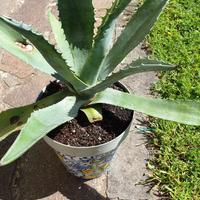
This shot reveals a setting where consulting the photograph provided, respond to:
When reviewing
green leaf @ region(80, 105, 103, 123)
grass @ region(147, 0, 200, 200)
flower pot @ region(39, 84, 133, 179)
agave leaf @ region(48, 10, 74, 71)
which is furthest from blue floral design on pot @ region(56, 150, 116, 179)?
agave leaf @ region(48, 10, 74, 71)

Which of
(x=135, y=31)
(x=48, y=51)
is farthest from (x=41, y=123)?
Answer: (x=135, y=31)

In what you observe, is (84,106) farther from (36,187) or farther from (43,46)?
(36,187)

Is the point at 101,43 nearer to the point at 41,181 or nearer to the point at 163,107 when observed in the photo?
the point at 163,107

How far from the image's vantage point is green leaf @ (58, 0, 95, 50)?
1.60 m

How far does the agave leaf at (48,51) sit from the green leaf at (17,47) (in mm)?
52

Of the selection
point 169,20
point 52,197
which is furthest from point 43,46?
point 169,20

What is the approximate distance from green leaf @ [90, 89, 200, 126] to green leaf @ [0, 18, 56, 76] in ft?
0.94

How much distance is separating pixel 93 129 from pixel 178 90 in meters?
0.68

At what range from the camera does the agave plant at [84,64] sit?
1.54 metres

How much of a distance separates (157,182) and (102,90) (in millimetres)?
559

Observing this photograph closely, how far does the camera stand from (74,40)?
5.56 feet

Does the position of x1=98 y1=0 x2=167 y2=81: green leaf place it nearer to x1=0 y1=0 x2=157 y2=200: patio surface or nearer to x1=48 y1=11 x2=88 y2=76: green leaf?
x1=48 y1=11 x2=88 y2=76: green leaf

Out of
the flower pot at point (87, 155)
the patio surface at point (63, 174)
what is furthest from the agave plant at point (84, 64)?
the patio surface at point (63, 174)

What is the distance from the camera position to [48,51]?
153cm
